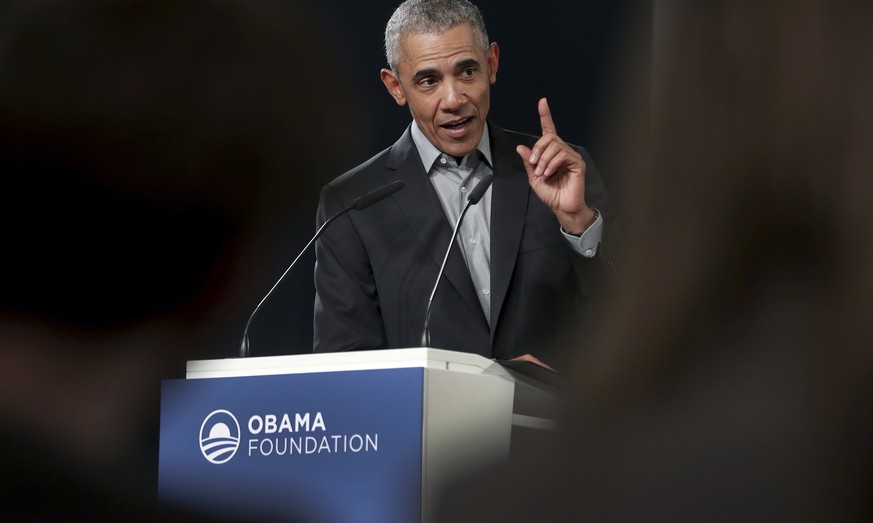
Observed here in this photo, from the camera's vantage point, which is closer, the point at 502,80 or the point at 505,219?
the point at 505,219

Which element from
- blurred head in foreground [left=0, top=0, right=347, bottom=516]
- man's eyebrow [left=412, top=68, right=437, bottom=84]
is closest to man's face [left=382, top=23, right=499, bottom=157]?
man's eyebrow [left=412, top=68, right=437, bottom=84]

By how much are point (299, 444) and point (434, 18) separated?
1.12 meters

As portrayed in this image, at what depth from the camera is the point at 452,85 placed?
2.11m

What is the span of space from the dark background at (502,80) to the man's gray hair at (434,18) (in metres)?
0.48

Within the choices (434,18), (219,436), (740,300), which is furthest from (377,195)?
(740,300)

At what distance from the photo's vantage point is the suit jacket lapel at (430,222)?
6.26 feet

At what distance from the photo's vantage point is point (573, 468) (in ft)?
2.15

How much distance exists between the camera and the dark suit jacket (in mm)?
1920

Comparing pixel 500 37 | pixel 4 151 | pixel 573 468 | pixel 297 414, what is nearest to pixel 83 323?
pixel 4 151

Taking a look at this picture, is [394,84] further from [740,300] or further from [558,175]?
[740,300]

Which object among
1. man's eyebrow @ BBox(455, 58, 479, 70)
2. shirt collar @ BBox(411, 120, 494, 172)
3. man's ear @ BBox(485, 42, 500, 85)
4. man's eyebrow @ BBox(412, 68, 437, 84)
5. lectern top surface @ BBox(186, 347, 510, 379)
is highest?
man's ear @ BBox(485, 42, 500, 85)

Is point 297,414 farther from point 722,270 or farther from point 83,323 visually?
point 722,270

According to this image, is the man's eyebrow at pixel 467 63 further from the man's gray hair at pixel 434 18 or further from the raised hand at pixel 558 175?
the raised hand at pixel 558 175

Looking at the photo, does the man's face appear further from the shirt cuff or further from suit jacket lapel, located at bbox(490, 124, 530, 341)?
the shirt cuff
